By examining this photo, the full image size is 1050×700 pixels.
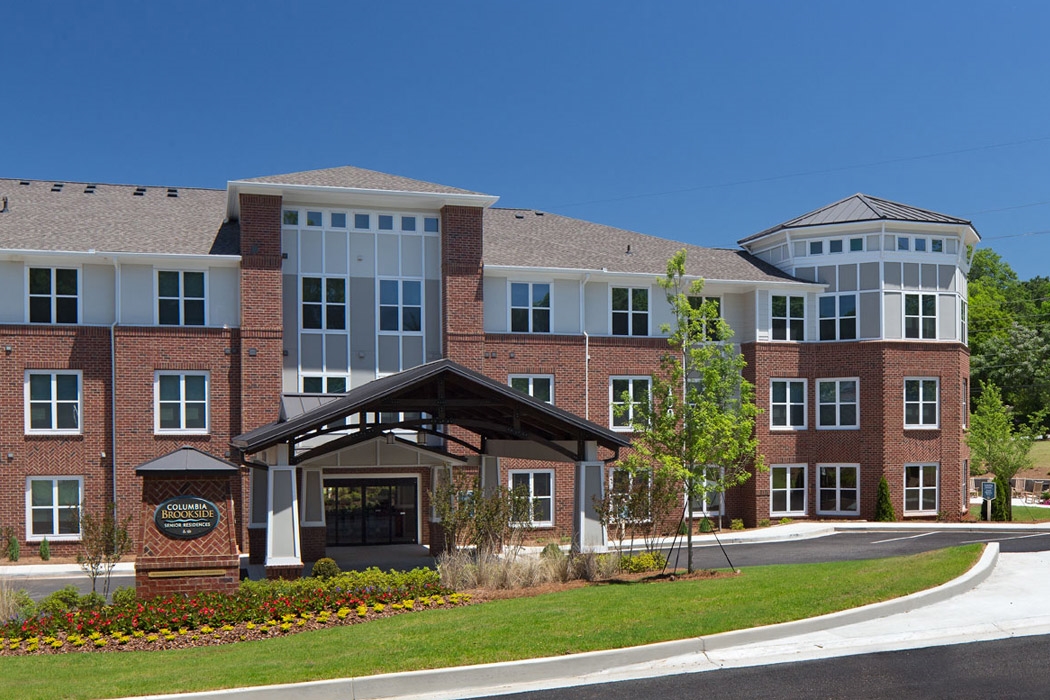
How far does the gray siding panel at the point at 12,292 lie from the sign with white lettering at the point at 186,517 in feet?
48.3

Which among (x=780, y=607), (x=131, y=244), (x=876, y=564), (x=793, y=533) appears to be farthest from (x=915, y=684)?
(x=131, y=244)

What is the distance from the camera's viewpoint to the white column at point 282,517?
20.2 m

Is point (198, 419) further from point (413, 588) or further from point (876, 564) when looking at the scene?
point (876, 564)

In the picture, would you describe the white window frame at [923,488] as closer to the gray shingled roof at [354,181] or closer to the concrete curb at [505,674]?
the gray shingled roof at [354,181]

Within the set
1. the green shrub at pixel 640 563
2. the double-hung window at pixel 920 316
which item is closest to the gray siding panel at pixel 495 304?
the green shrub at pixel 640 563

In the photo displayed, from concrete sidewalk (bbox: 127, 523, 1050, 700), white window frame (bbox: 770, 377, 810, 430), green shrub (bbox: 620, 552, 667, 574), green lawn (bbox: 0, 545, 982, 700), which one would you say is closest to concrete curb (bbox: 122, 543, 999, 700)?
concrete sidewalk (bbox: 127, 523, 1050, 700)

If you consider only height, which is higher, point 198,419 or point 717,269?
point 717,269

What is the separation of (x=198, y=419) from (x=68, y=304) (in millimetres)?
4983

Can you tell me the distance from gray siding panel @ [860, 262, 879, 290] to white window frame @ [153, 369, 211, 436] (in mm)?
22674

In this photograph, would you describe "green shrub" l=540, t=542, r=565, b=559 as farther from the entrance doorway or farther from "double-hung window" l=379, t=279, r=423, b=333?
"double-hung window" l=379, t=279, r=423, b=333

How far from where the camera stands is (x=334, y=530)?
3108 centimetres

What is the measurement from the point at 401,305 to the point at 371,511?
258 inches

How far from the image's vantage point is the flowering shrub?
1470 cm

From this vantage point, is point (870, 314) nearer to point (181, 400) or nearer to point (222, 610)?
point (181, 400)
